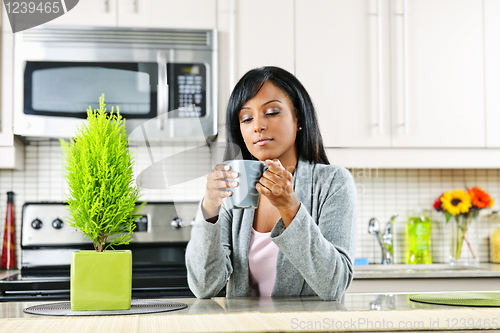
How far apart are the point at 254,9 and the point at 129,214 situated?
1564 millimetres

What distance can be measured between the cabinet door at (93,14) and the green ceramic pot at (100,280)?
151cm

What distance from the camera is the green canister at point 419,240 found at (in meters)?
2.42

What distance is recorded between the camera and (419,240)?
2.42 metres

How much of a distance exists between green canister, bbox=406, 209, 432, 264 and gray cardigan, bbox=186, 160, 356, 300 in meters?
1.41

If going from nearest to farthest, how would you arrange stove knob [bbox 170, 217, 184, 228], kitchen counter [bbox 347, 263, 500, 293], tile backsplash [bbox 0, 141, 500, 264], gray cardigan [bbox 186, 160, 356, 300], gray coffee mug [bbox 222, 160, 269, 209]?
gray coffee mug [bbox 222, 160, 269, 209], gray cardigan [bbox 186, 160, 356, 300], kitchen counter [bbox 347, 263, 500, 293], stove knob [bbox 170, 217, 184, 228], tile backsplash [bbox 0, 141, 500, 264]

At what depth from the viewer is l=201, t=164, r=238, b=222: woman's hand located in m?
0.83

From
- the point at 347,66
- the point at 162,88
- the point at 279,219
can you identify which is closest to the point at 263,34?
the point at 347,66

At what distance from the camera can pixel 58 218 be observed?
219 cm

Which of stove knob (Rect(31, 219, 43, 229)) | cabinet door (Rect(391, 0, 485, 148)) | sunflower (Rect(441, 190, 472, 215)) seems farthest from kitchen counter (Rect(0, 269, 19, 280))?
sunflower (Rect(441, 190, 472, 215))

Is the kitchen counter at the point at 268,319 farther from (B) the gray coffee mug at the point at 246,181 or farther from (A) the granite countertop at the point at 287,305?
(B) the gray coffee mug at the point at 246,181

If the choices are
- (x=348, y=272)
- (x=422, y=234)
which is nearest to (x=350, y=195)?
(x=348, y=272)

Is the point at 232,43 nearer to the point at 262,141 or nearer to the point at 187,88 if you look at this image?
the point at 187,88

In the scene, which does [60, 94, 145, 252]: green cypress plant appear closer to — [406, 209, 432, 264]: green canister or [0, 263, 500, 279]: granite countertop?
[0, 263, 500, 279]: granite countertop

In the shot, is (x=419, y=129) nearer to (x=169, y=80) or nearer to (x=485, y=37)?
(x=485, y=37)
